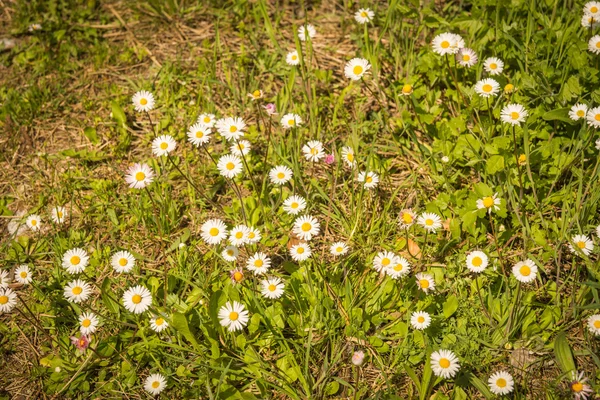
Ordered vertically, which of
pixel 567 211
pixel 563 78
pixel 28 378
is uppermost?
pixel 563 78

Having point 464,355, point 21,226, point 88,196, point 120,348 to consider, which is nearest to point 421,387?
point 464,355

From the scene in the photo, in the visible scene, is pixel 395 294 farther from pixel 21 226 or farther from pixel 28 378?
pixel 21 226

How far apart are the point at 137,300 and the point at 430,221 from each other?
1411mm

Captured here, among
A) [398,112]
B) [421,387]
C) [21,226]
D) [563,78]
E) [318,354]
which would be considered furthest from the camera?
[398,112]

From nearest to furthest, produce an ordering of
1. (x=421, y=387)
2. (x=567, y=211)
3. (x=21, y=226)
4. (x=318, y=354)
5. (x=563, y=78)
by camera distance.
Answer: (x=421, y=387), (x=318, y=354), (x=567, y=211), (x=563, y=78), (x=21, y=226)

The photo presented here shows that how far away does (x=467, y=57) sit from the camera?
2656mm

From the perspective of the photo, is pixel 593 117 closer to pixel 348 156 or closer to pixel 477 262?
pixel 477 262

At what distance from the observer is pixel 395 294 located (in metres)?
2.24

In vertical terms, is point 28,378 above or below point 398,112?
below

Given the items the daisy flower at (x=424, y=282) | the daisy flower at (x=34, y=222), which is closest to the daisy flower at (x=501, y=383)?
the daisy flower at (x=424, y=282)

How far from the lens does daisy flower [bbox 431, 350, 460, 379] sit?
6.14 ft

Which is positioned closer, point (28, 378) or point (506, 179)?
point (28, 378)

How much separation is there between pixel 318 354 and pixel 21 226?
183 centimetres

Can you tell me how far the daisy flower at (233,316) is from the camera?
6.72 ft
